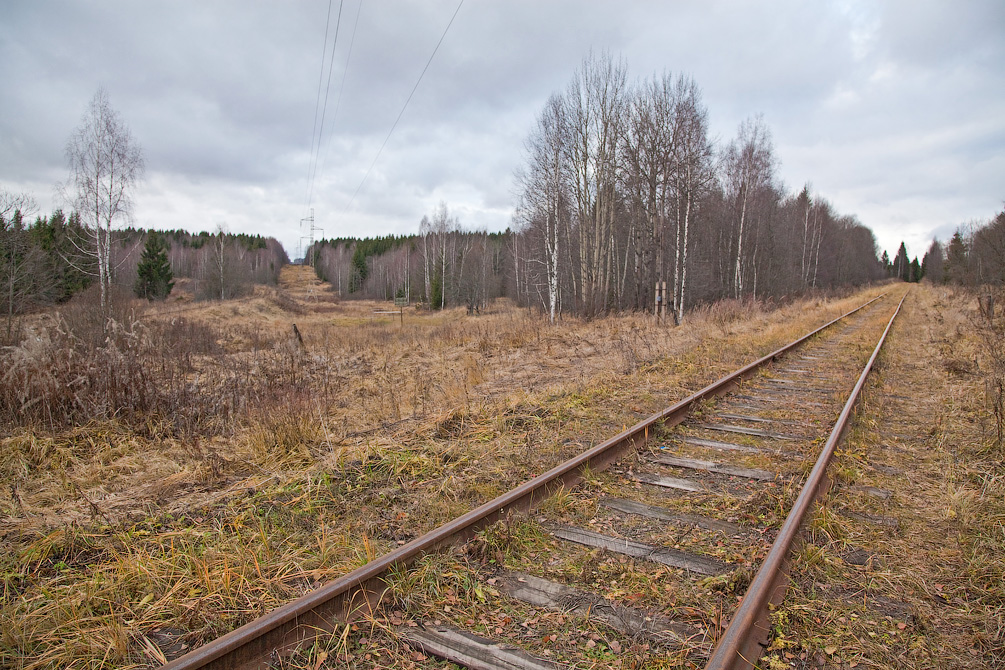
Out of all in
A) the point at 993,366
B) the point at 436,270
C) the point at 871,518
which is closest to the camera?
the point at 871,518

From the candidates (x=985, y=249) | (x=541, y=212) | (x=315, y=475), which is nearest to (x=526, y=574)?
(x=315, y=475)

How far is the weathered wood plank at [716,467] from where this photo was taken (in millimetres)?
4396

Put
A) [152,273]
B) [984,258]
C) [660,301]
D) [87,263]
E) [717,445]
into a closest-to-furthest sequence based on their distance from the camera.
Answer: [717,445], [660,301], [87,263], [984,258], [152,273]

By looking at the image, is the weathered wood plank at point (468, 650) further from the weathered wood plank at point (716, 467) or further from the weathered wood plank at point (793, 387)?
the weathered wood plank at point (793, 387)

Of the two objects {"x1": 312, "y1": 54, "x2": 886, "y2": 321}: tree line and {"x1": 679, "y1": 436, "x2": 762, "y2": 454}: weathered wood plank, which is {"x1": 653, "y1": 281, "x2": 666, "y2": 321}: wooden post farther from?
{"x1": 679, "y1": 436, "x2": 762, "y2": 454}: weathered wood plank

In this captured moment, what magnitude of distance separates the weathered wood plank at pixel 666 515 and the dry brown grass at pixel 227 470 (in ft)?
2.83

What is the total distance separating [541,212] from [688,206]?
23.0 feet

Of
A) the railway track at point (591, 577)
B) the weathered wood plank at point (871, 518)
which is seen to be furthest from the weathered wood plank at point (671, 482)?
the weathered wood plank at point (871, 518)

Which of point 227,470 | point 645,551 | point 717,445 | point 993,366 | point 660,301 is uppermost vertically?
point 660,301

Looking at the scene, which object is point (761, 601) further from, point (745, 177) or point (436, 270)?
point (436, 270)

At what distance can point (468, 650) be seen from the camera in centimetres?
239

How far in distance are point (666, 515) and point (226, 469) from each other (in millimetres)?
4205

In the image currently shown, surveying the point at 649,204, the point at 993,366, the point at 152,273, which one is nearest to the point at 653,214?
Result: the point at 649,204

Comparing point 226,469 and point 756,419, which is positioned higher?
point 756,419
